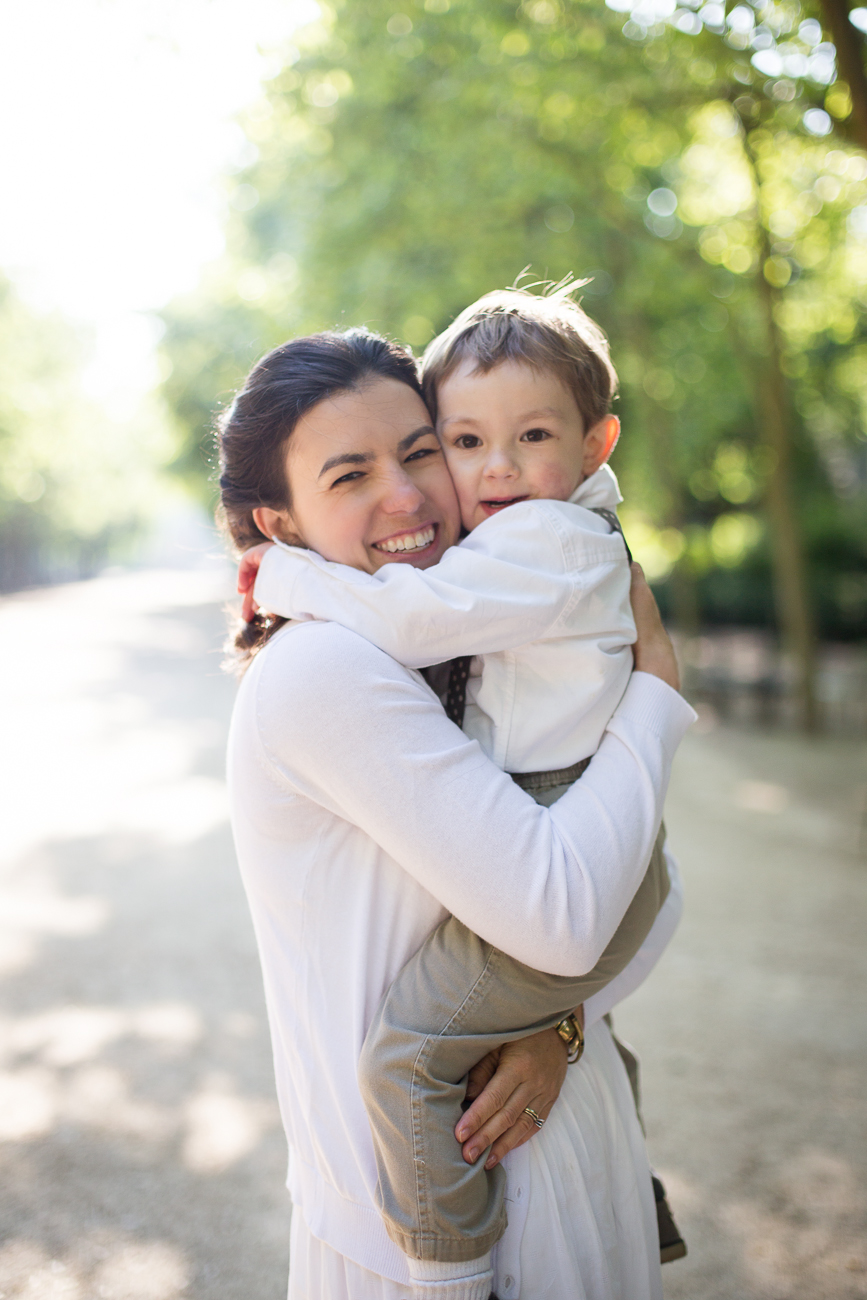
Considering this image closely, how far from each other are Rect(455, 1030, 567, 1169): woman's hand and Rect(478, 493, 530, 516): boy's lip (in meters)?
0.98

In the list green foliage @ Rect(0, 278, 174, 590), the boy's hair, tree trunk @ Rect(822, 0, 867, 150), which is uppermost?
tree trunk @ Rect(822, 0, 867, 150)

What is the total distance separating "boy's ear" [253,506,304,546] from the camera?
5.70 ft

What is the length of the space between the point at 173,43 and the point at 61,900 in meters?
5.38

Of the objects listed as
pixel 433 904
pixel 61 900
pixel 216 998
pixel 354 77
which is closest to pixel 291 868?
pixel 433 904

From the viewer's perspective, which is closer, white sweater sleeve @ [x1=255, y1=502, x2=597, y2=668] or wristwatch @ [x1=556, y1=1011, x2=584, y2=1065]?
white sweater sleeve @ [x1=255, y1=502, x2=597, y2=668]

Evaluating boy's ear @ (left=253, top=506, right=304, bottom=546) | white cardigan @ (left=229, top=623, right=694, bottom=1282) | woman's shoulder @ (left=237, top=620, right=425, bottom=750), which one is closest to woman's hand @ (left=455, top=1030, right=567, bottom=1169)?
white cardigan @ (left=229, top=623, right=694, bottom=1282)

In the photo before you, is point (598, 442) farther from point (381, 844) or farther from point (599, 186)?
point (599, 186)

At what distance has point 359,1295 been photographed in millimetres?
1516

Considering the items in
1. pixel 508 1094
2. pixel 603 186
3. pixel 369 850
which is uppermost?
pixel 603 186

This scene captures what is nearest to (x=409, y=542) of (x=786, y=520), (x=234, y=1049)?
(x=234, y=1049)

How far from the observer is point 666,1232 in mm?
1921

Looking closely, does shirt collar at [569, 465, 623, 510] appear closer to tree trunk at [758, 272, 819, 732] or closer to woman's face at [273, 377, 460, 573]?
woman's face at [273, 377, 460, 573]

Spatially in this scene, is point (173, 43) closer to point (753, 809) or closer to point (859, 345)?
point (753, 809)

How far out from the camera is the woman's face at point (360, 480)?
1.63 m
